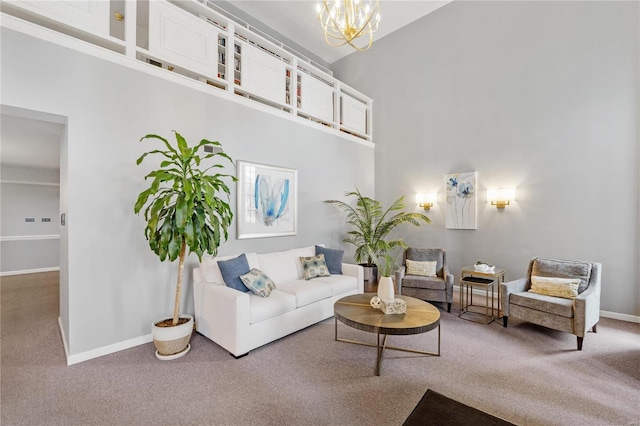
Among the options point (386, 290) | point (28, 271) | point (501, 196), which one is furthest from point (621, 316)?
point (28, 271)

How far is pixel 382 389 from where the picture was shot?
7.29 ft

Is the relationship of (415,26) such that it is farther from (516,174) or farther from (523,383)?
(523,383)

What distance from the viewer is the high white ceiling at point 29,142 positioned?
3.45 meters

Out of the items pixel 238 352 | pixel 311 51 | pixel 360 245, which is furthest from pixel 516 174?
pixel 311 51

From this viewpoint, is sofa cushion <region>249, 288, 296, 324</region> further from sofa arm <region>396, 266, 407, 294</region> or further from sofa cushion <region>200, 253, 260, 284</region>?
sofa arm <region>396, 266, 407, 294</region>

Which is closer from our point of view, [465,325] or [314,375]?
[314,375]

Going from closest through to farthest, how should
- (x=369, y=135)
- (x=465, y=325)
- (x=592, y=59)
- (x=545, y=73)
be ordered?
(x=465, y=325), (x=592, y=59), (x=545, y=73), (x=369, y=135)

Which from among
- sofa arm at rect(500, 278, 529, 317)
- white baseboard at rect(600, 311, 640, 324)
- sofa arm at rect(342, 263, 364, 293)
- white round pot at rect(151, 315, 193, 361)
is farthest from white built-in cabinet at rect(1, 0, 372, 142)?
white baseboard at rect(600, 311, 640, 324)

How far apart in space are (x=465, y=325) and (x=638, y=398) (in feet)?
5.01

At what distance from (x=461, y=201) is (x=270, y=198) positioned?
135 inches

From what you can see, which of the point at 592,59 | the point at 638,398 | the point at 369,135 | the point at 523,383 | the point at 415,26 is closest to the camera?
the point at 638,398

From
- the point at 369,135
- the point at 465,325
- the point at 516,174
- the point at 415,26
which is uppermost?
the point at 415,26

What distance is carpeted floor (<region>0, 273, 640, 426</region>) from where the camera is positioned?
6.35ft

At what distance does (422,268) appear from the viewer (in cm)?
438
